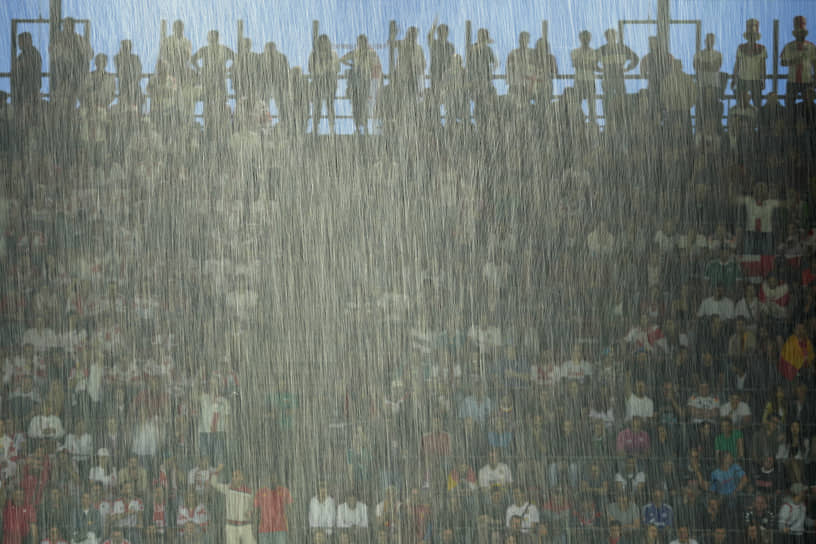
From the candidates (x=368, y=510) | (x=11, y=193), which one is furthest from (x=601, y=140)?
(x=11, y=193)

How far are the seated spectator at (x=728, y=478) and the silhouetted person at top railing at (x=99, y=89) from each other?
9318 millimetres

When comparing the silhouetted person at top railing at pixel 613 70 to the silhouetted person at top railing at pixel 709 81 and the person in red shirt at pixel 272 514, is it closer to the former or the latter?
the silhouetted person at top railing at pixel 709 81

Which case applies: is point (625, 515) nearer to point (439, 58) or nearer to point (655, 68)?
point (655, 68)

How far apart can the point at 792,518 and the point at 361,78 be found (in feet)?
25.4

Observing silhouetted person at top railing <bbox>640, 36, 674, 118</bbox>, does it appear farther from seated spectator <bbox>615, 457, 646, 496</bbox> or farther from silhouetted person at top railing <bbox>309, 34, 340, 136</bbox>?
seated spectator <bbox>615, 457, 646, 496</bbox>

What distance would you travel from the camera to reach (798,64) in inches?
539

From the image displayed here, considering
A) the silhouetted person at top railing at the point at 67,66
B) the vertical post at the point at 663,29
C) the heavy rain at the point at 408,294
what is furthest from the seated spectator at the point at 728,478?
the silhouetted person at top railing at the point at 67,66

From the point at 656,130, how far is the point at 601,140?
2.37 feet

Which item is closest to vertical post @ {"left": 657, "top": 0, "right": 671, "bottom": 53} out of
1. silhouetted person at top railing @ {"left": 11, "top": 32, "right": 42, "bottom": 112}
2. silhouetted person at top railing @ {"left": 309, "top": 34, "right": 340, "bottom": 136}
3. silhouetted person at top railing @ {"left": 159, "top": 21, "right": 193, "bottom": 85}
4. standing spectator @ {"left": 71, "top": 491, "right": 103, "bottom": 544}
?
silhouetted person at top railing @ {"left": 309, "top": 34, "right": 340, "bottom": 136}

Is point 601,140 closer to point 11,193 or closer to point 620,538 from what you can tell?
point 620,538

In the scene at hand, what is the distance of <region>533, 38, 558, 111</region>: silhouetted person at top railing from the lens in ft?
49.0

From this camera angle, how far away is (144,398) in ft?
39.7

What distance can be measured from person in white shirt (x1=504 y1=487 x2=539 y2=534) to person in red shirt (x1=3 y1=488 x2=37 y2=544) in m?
4.43

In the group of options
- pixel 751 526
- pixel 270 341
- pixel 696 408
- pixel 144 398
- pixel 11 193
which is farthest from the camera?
pixel 11 193
